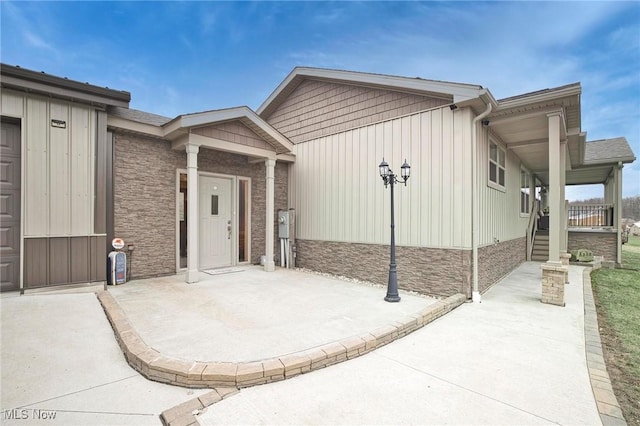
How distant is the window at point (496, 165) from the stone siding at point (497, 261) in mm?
1499

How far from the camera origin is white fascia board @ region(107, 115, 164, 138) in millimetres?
5254

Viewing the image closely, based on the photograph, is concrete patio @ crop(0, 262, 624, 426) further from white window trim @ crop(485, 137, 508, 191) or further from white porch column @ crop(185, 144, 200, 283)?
white window trim @ crop(485, 137, 508, 191)

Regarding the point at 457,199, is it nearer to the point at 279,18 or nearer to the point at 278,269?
the point at 278,269

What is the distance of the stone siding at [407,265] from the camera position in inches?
201

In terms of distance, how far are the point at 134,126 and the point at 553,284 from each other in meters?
7.99

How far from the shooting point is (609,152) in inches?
401

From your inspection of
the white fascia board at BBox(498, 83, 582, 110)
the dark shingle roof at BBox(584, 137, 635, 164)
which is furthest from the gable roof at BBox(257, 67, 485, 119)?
the dark shingle roof at BBox(584, 137, 635, 164)

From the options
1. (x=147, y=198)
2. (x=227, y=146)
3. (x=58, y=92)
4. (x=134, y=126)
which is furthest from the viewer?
(x=227, y=146)

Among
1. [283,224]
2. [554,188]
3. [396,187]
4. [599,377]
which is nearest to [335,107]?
[396,187]

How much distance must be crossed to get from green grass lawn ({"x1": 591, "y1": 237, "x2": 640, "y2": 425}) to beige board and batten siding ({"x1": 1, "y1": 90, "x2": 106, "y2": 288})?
22.6ft

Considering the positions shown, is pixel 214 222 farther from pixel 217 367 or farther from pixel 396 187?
pixel 217 367

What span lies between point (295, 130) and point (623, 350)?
7.67m

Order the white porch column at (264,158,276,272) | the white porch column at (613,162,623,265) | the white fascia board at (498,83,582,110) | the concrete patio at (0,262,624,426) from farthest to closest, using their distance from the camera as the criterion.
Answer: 1. the white porch column at (613,162,623,265)
2. the white porch column at (264,158,276,272)
3. the white fascia board at (498,83,582,110)
4. the concrete patio at (0,262,624,426)

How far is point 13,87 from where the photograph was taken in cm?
427
